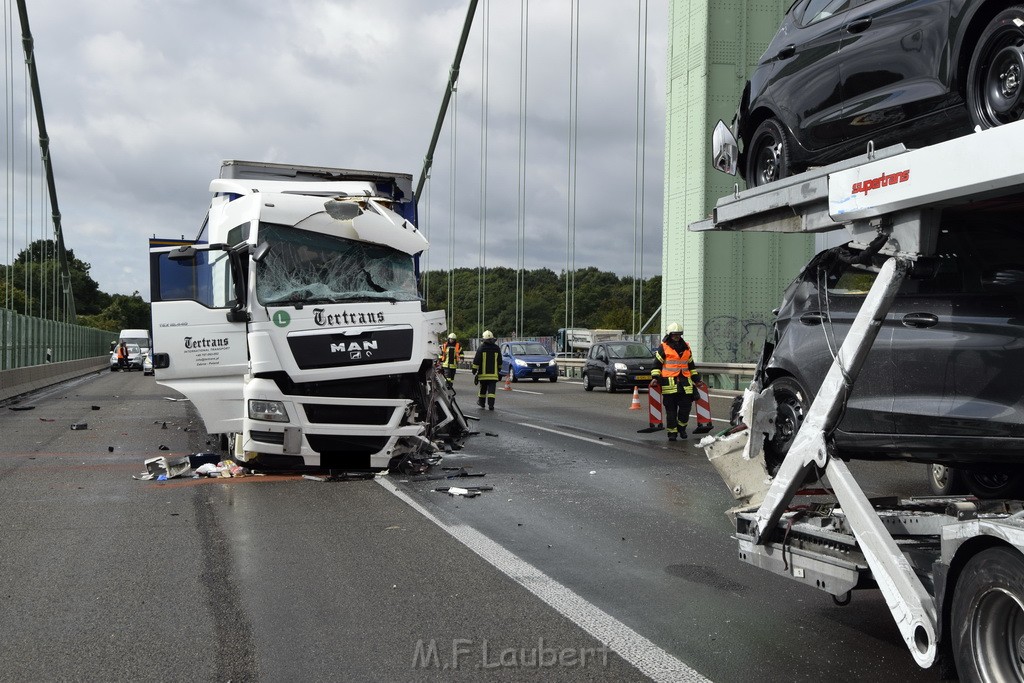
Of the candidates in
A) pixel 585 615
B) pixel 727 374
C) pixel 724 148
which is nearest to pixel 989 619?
pixel 585 615

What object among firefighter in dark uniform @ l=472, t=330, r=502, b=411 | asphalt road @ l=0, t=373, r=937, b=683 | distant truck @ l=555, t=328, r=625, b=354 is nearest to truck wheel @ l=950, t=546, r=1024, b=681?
asphalt road @ l=0, t=373, r=937, b=683

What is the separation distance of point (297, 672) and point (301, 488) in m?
5.82

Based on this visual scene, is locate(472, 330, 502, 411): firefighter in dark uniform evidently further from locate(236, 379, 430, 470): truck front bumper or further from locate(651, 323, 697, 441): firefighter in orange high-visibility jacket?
locate(236, 379, 430, 470): truck front bumper

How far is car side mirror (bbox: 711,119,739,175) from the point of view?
7039 millimetres

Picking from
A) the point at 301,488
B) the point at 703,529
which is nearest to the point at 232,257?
the point at 301,488

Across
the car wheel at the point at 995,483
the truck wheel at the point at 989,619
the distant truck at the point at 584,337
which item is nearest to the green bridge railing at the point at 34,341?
the distant truck at the point at 584,337

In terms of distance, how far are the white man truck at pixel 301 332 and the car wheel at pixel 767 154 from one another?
15.3ft

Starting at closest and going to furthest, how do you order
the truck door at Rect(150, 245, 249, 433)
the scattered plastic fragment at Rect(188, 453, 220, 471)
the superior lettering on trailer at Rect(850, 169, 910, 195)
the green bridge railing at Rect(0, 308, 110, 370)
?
the superior lettering on trailer at Rect(850, 169, 910, 195)
the truck door at Rect(150, 245, 249, 433)
the scattered plastic fragment at Rect(188, 453, 220, 471)
the green bridge railing at Rect(0, 308, 110, 370)

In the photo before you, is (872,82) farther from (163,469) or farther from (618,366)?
(618,366)

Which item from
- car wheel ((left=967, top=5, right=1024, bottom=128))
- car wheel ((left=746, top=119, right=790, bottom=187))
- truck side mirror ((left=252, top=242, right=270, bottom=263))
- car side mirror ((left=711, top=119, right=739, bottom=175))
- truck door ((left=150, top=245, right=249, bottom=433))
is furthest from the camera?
truck door ((left=150, top=245, right=249, bottom=433))

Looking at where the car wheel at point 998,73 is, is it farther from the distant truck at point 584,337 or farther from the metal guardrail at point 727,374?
the distant truck at point 584,337

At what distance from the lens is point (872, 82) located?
604 centimetres

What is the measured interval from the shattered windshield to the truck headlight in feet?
3.41

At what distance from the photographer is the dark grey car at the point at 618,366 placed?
30000 mm
